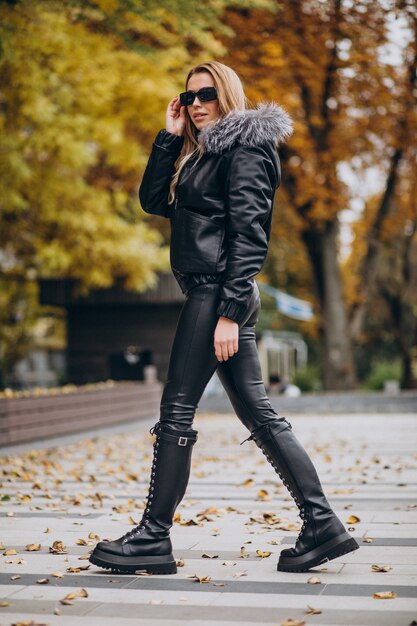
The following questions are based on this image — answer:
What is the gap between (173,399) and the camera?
175 inches

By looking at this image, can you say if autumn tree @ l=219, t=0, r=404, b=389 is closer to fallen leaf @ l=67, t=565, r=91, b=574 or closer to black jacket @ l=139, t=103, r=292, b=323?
black jacket @ l=139, t=103, r=292, b=323

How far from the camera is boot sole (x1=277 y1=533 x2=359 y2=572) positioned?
4.38 m

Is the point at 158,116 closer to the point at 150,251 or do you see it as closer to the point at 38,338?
the point at 150,251

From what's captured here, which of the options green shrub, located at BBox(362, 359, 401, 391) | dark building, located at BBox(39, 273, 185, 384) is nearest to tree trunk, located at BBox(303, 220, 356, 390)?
dark building, located at BBox(39, 273, 185, 384)

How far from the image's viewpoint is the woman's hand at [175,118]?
4637 mm

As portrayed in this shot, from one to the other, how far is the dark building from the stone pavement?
44.1ft

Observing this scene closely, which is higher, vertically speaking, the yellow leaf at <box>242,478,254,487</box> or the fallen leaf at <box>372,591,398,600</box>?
the fallen leaf at <box>372,591,398,600</box>

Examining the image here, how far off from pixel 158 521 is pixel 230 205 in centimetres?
136

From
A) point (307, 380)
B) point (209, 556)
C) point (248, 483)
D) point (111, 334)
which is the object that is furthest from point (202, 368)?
point (307, 380)

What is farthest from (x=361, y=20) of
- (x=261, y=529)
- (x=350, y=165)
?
(x=261, y=529)

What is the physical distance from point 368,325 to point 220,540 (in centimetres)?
3488

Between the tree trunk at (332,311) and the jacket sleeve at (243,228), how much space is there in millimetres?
18337

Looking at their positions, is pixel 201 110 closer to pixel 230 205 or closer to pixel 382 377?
pixel 230 205

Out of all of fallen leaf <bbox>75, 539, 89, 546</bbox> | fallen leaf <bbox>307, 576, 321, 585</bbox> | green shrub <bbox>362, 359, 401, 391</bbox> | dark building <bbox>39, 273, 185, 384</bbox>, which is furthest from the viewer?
green shrub <bbox>362, 359, 401, 391</bbox>
